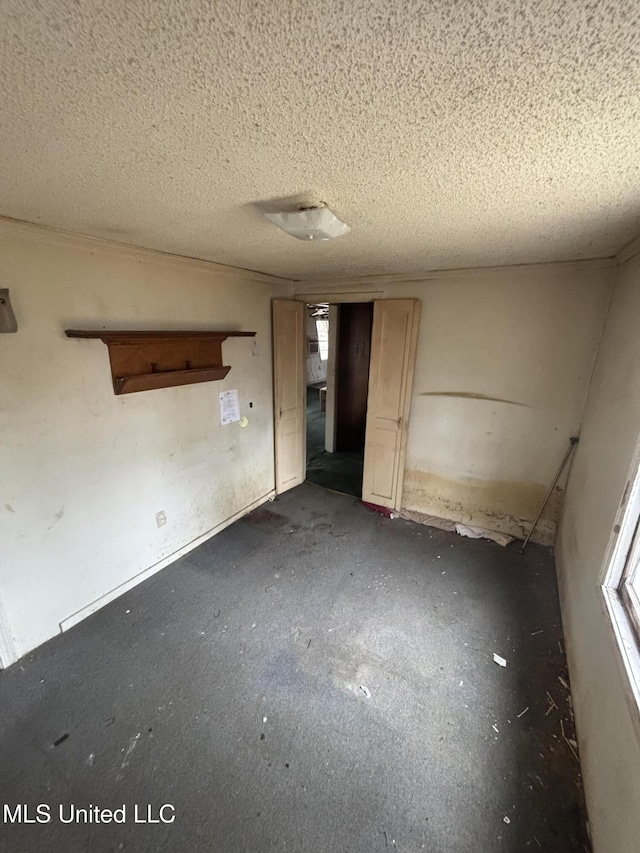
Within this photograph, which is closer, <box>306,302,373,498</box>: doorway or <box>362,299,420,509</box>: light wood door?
<box>362,299,420,509</box>: light wood door

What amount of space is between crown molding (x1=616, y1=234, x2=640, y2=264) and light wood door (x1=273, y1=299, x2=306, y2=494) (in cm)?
252

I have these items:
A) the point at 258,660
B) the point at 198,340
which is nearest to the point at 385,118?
the point at 198,340

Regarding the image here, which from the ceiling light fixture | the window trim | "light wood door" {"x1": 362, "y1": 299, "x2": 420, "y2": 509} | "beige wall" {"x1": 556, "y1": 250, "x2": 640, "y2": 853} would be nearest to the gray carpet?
"beige wall" {"x1": 556, "y1": 250, "x2": 640, "y2": 853}

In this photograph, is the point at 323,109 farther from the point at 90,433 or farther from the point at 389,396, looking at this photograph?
the point at 389,396

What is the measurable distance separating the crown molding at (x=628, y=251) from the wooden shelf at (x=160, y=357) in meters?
2.62

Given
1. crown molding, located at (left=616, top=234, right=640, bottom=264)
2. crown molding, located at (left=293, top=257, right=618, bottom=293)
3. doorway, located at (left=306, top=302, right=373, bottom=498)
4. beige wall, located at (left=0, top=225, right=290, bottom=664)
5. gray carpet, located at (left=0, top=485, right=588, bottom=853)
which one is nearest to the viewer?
gray carpet, located at (left=0, top=485, right=588, bottom=853)

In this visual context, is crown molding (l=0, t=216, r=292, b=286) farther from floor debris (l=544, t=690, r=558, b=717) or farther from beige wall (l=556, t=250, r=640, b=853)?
floor debris (l=544, t=690, r=558, b=717)

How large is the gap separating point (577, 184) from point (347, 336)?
374cm

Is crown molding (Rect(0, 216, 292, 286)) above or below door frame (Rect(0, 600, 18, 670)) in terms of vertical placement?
above

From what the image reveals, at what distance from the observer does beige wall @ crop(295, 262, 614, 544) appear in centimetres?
252

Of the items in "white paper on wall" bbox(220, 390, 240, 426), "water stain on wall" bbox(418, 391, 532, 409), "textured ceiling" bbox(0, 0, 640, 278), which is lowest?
"white paper on wall" bbox(220, 390, 240, 426)

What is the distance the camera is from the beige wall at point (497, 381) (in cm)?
252

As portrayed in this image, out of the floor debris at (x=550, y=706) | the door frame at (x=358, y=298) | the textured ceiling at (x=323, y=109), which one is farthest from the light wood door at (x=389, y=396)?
the floor debris at (x=550, y=706)

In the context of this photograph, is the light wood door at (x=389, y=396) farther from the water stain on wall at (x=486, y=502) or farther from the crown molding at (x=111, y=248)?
the crown molding at (x=111, y=248)
